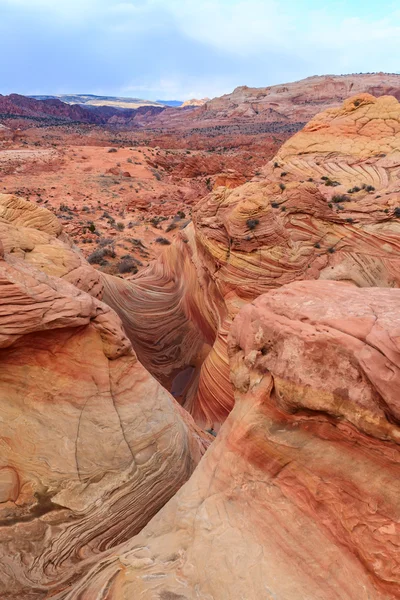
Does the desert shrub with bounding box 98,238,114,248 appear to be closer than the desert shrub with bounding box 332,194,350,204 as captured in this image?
No

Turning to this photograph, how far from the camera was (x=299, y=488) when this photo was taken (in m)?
3.30

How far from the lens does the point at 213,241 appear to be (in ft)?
30.5

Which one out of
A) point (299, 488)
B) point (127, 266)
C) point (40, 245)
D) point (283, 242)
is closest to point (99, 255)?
point (127, 266)

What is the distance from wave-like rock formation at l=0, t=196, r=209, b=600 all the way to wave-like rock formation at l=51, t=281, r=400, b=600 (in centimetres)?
68

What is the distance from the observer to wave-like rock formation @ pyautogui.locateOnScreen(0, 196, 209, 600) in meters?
4.10

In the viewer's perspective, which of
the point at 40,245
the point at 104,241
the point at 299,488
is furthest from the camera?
the point at 104,241

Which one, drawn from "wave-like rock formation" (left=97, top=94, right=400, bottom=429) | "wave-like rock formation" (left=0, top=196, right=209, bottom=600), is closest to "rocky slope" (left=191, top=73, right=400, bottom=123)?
"wave-like rock formation" (left=97, top=94, right=400, bottom=429)

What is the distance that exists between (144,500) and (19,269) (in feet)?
11.2

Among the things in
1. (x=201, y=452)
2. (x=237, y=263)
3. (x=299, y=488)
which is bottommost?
(x=201, y=452)

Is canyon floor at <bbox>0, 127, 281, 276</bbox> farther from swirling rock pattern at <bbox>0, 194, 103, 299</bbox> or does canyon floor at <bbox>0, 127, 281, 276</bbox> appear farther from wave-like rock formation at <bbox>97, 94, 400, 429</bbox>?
swirling rock pattern at <bbox>0, 194, 103, 299</bbox>

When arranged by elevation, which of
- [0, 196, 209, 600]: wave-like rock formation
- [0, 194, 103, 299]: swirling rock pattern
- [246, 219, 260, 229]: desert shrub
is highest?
[246, 219, 260, 229]: desert shrub

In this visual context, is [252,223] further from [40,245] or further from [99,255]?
[99,255]

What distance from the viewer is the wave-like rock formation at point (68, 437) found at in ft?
13.5

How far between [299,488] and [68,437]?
9.27 ft
